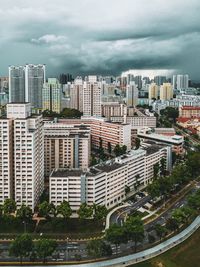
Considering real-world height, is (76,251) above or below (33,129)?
below

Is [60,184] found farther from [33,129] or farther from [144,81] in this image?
[144,81]

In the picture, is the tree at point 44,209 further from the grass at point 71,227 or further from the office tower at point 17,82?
the office tower at point 17,82

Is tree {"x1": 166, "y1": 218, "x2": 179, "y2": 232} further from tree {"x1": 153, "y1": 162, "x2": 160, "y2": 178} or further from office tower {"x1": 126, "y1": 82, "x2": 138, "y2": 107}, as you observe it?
office tower {"x1": 126, "y1": 82, "x2": 138, "y2": 107}

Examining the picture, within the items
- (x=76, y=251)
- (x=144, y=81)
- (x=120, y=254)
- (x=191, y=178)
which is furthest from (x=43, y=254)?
(x=144, y=81)

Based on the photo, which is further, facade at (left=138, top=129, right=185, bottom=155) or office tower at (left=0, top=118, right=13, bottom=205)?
facade at (left=138, top=129, right=185, bottom=155)

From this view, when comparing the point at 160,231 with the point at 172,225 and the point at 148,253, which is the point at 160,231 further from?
the point at 148,253

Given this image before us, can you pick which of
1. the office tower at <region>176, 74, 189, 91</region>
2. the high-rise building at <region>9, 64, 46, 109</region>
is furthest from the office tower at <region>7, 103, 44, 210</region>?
the office tower at <region>176, 74, 189, 91</region>
